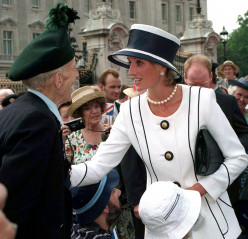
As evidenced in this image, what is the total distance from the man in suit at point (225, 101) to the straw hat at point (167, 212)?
137 centimetres

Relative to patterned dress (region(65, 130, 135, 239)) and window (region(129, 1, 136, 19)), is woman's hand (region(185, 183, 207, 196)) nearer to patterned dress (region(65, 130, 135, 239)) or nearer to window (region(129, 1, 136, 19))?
patterned dress (region(65, 130, 135, 239))

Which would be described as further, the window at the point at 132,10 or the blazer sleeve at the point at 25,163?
the window at the point at 132,10

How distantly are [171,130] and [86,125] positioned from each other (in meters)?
2.17

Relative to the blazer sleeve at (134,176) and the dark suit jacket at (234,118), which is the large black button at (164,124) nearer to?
the blazer sleeve at (134,176)

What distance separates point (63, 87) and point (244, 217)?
2.54m

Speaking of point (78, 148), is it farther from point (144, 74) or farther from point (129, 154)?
point (144, 74)

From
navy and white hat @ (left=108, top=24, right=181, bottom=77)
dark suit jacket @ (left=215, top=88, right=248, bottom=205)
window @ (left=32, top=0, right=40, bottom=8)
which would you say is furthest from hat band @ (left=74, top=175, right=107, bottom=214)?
window @ (left=32, top=0, right=40, bottom=8)

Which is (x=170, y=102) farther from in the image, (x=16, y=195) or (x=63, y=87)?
(x=16, y=195)

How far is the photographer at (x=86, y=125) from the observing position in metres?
4.89

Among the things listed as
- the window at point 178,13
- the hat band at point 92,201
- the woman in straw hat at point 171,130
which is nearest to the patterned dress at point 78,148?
the hat band at point 92,201

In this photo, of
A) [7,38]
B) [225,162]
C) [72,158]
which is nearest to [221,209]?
[225,162]

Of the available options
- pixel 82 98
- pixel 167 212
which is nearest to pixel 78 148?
pixel 82 98

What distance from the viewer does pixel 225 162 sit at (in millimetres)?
3117

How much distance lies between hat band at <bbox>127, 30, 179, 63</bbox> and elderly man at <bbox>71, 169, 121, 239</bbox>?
111 centimetres
